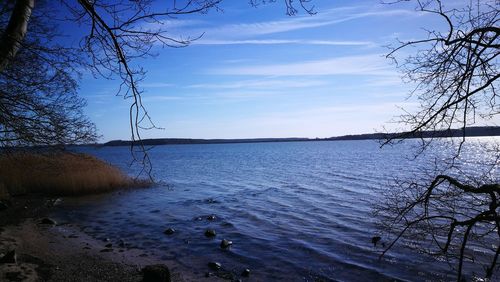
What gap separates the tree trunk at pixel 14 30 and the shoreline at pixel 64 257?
24.7ft

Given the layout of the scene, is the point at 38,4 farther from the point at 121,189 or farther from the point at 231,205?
the point at 121,189

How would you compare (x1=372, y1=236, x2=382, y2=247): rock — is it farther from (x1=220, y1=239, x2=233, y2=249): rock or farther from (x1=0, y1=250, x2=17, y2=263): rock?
(x1=0, y1=250, x2=17, y2=263): rock

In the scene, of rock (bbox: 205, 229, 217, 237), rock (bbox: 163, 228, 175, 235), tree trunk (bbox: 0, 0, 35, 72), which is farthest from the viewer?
rock (bbox: 163, 228, 175, 235)

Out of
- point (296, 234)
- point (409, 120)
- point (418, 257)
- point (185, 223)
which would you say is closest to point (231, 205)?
point (185, 223)

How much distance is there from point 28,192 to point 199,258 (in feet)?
55.8

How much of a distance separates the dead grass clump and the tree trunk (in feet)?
62.5

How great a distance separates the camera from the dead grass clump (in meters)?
22.3

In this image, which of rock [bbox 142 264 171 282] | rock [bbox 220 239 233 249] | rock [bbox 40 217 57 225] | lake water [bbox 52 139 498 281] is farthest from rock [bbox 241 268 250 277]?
rock [bbox 40 217 57 225]

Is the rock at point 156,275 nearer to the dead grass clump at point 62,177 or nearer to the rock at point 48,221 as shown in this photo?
the rock at point 48,221

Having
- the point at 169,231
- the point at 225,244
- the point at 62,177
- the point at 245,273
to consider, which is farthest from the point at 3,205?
the point at 245,273

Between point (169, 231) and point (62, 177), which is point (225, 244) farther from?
point (62, 177)

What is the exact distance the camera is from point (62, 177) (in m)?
25.0

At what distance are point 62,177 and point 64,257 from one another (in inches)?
598

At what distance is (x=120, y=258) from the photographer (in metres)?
11.9
